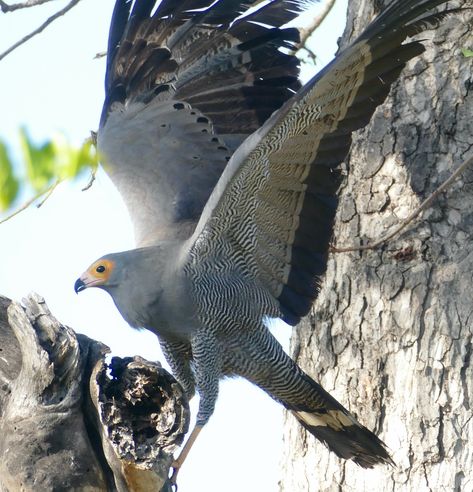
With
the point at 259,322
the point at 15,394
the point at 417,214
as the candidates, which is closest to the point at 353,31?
the point at 417,214

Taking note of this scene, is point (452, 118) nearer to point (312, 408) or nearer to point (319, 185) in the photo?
point (319, 185)

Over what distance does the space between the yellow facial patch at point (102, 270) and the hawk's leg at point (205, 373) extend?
0.57m

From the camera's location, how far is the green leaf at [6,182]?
2205 mm

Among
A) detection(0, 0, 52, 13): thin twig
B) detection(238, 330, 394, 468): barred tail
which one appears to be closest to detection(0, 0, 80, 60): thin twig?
detection(0, 0, 52, 13): thin twig

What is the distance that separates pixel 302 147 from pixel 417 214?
0.65 metres

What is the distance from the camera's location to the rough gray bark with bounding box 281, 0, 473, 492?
418cm

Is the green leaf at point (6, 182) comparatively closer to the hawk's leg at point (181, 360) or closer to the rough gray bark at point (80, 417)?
the rough gray bark at point (80, 417)

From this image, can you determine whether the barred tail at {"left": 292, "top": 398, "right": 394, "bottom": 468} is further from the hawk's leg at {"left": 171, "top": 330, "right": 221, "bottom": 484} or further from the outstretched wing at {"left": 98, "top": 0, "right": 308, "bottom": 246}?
the outstretched wing at {"left": 98, "top": 0, "right": 308, "bottom": 246}

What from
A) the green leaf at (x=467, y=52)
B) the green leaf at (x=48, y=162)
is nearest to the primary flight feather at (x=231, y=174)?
the green leaf at (x=467, y=52)

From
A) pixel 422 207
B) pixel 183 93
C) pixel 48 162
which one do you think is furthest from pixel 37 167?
pixel 183 93

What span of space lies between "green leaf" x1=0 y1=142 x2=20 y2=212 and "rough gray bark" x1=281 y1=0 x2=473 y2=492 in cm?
252

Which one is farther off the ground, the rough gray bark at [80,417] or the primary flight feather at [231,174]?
the primary flight feather at [231,174]

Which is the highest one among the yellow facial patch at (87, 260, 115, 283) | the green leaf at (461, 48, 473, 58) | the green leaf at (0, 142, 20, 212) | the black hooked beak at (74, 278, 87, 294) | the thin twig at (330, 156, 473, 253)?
the green leaf at (461, 48, 473, 58)

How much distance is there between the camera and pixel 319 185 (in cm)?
460
